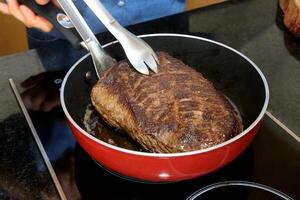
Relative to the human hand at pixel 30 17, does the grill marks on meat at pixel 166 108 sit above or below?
below

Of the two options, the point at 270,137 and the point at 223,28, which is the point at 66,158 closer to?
the point at 270,137

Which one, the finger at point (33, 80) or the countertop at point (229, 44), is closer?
the countertop at point (229, 44)

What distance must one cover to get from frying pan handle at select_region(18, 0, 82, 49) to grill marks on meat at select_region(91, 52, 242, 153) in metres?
0.11

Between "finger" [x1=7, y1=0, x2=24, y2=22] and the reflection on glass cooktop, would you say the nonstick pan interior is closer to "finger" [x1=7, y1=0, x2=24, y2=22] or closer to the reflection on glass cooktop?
the reflection on glass cooktop

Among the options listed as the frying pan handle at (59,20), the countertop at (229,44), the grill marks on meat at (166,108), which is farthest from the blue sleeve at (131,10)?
the grill marks on meat at (166,108)

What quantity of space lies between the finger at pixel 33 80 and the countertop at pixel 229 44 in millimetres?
15

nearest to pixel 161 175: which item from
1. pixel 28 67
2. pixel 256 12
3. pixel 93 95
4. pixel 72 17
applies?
pixel 93 95

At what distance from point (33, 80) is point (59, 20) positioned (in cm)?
19

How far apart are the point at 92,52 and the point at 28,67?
249 mm

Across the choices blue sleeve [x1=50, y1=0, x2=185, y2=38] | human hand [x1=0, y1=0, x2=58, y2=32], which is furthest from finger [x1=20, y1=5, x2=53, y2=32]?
blue sleeve [x1=50, y1=0, x2=185, y2=38]

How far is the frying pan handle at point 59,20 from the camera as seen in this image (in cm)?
88

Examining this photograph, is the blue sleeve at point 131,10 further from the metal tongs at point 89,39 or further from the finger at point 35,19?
the metal tongs at point 89,39

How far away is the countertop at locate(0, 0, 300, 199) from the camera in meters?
0.80

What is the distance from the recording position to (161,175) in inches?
28.0
